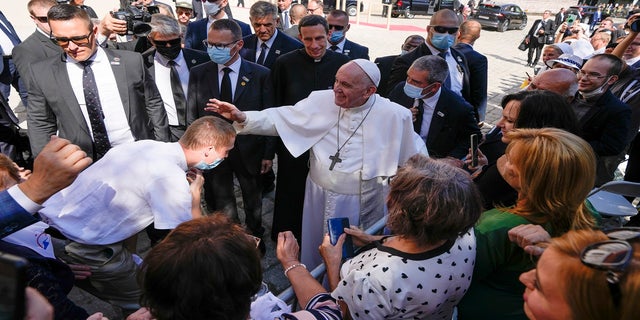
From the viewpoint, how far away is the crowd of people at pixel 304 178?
3.72ft

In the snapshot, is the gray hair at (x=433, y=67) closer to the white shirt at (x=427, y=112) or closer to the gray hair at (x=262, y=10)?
the white shirt at (x=427, y=112)

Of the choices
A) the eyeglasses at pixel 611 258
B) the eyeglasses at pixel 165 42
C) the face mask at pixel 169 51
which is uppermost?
the eyeglasses at pixel 611 258

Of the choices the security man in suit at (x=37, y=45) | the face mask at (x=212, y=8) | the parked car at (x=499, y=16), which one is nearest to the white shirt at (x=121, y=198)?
the security man in suit at (x=37, y=45)

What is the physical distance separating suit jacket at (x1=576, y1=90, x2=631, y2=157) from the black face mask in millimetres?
3903

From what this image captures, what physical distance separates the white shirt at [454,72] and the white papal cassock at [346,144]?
182 centimetres

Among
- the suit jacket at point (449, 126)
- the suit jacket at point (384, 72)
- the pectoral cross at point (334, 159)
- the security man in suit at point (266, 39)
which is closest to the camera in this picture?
the pectoral cross at point (334, 159)

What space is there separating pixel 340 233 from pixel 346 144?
98 cm

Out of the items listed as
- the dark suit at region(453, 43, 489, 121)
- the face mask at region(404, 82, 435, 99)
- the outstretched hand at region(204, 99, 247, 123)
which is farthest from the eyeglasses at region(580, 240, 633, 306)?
the dark suit at region(453, 43, 489, 121)

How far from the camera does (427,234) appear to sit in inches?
57.4

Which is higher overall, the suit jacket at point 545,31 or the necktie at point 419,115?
the necktie at point 419,115

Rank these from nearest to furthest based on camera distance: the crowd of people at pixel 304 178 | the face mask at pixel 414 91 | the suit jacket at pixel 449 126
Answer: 1. the crowd of people at pixel 304 178
2. the face mask at pixel 414 91
3. the suit jacket at pixel 449 126

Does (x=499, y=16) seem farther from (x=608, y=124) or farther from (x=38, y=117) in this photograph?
(x=38, y=117)

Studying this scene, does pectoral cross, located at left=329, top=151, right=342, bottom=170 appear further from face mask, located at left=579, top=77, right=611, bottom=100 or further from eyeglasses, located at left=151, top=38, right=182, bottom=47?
face mask, located at left=579, top=77, right=611, bottom=100

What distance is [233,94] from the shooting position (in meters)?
3.54
